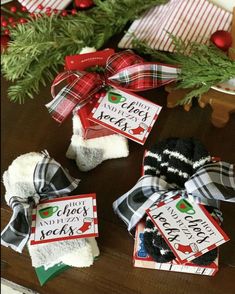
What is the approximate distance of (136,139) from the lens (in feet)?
2.21

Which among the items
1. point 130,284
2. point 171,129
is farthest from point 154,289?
point 171,129

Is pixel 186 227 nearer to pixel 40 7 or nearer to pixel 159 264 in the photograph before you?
pixel 159 264

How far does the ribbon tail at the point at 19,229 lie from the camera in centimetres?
62

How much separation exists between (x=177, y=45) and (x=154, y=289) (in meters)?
0.42

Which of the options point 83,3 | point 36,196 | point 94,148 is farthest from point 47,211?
point 83,3

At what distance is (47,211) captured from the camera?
0.65 metres

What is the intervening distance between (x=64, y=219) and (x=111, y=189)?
0.36ft

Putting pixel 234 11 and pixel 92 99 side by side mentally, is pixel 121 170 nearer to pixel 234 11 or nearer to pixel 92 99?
pixel 92 99

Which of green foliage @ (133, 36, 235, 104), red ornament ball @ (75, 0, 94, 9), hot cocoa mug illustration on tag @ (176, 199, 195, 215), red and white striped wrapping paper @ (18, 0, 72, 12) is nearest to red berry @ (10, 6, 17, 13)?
red and white striped wrapping paper @ (18, 0, 72, 12)

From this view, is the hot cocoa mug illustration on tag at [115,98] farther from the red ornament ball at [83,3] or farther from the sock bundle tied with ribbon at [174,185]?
the red ornament ball at [83,3]

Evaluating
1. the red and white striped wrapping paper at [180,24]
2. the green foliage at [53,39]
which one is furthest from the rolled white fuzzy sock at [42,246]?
the red and white striped wrapping paper at [180,24]

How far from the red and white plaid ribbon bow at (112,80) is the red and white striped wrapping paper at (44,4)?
235 mm

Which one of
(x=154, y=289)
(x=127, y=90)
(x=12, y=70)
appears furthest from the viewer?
(x=12, y=70)

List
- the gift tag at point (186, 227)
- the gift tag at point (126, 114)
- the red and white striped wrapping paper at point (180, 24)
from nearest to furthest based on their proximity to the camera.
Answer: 1. the gift tag at point (186, 227)
2. the gift tag at point (126, 114)
3. the red and white striped wrapping paper at point (180, 24)
